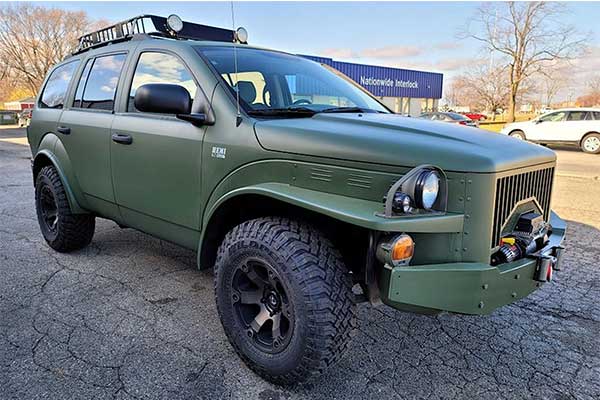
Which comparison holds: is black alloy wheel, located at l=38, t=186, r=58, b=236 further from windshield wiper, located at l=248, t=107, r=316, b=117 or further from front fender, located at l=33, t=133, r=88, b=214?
windshield wiper, located at l=248, t=107, r=316, b=117

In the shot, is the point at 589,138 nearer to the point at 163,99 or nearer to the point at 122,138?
the point at 122,138

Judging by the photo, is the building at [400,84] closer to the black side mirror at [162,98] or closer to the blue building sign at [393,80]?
the blue building sign at [393,80]

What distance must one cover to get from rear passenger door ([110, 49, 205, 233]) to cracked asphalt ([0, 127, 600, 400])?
0.66 meters

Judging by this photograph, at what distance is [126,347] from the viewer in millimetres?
2793

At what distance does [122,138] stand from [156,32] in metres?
0.91

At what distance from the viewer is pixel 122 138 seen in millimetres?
3365

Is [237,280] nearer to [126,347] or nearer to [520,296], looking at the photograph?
[126,347]

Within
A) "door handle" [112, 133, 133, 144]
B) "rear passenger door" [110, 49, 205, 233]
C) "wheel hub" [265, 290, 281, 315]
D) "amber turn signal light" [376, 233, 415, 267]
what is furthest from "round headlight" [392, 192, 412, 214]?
"door handle" [112, 133, 133, 144]

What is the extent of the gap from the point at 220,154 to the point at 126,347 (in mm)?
1344

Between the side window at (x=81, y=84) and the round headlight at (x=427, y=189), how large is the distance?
334cm

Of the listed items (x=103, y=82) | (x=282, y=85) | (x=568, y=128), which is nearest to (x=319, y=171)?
(x=282, y=85)

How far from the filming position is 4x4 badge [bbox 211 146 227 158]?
2.70 meters

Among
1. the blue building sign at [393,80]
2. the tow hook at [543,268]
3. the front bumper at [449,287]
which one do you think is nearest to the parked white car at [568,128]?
the blue building sign at [393,80]

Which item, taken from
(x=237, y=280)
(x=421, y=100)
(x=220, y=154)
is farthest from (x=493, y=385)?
(x=421, y=100)
